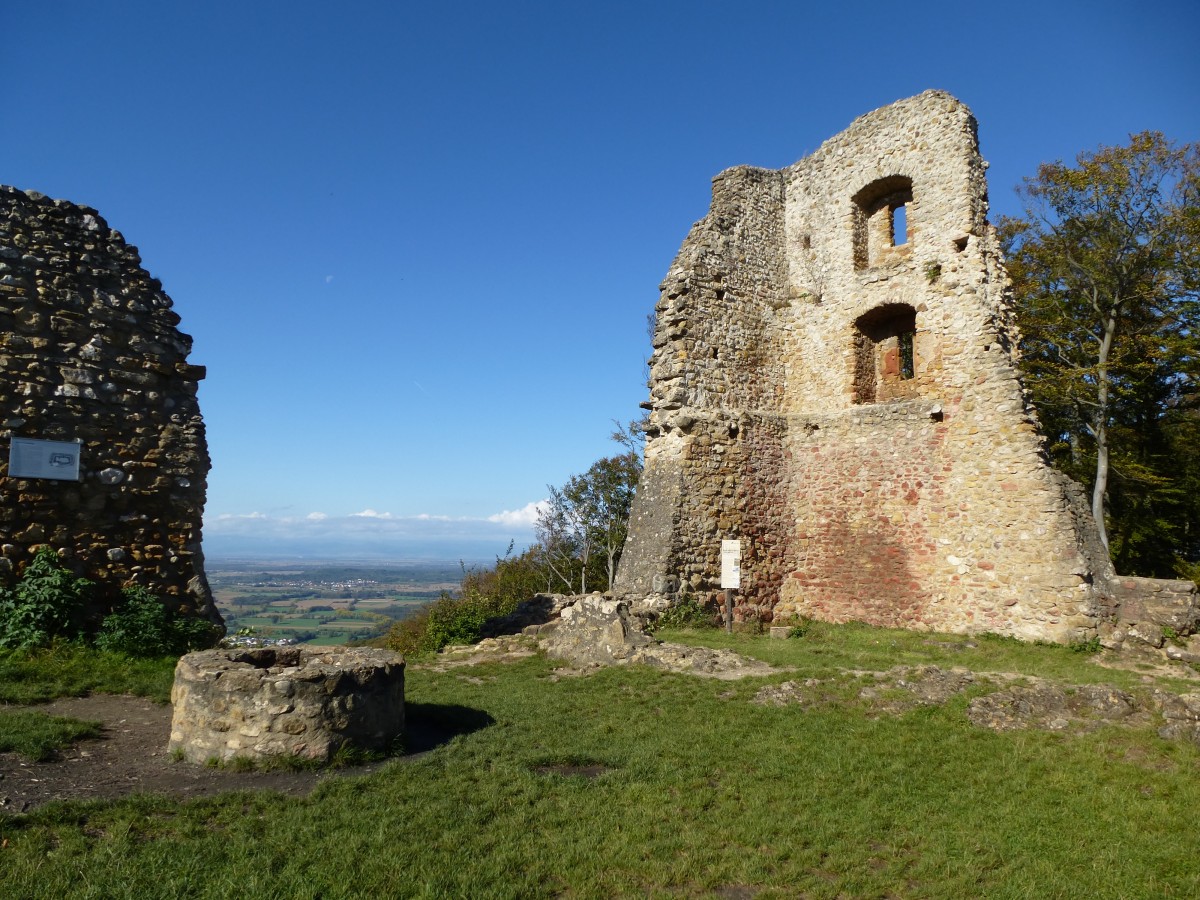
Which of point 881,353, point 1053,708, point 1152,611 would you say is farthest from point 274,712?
point 881,353

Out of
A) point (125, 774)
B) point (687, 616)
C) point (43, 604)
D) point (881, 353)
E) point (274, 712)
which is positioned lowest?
point (125, 774)

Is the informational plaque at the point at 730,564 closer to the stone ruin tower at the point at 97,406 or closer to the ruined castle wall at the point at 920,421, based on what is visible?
the ruined castle wall at the point at 920,421

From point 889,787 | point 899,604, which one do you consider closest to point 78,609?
point 889,787

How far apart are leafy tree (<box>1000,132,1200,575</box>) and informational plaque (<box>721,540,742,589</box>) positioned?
911 cm

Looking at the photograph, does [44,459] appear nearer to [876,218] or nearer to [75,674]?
[75,674]

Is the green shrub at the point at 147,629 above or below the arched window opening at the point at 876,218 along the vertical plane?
below

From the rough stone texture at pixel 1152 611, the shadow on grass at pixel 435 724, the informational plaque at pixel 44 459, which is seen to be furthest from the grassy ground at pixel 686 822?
the informational plaque at pixel 44 459

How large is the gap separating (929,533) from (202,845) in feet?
40.1

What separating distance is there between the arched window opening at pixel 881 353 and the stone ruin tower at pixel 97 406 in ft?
39.1

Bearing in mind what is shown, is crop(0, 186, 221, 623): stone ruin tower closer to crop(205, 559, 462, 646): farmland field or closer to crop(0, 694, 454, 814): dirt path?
crop(0, 694, 454, 814): dirt path

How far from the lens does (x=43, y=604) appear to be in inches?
333

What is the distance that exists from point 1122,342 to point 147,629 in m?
20.7

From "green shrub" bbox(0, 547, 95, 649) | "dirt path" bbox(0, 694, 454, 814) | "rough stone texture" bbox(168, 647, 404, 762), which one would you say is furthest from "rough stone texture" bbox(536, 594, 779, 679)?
"green shrub" bbox(0, 547, 95, 649)

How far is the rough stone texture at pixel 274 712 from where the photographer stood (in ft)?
18.6
